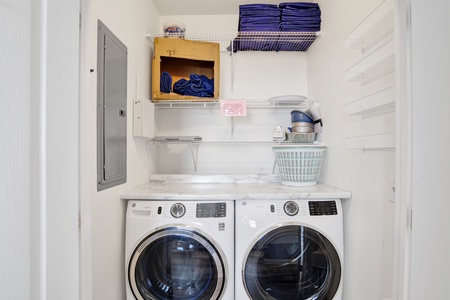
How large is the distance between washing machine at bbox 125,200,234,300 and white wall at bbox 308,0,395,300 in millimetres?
754

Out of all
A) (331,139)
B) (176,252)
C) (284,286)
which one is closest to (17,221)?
(176,252)

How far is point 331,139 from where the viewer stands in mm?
1600

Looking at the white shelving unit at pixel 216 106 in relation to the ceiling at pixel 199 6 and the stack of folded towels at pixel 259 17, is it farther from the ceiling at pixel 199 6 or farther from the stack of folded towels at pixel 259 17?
the ceiling at pixel 199 6

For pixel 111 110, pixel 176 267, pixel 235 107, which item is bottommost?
pixel 176 267

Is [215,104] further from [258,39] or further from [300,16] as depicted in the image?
[300,16]

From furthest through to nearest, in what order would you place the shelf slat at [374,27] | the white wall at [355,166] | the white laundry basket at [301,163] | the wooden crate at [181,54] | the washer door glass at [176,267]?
the wooden crate at [181,54] < the white laundry basket at [301,163] < the washer door glass at [176,267] < the white wall at [355,166] < the shelf slat at [374,27]

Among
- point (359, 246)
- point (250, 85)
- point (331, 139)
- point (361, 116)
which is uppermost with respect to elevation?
point (250, 85)

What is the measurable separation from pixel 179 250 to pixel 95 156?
773 mm

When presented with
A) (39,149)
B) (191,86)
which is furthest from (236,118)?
(39,149)

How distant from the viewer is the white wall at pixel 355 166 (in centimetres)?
A: 105

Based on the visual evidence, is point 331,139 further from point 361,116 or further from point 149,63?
point 149,63

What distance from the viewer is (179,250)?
1354 mm

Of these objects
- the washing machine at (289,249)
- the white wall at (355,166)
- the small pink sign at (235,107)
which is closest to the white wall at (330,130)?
the white wall at (355,166)

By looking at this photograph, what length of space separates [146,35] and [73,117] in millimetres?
1487
